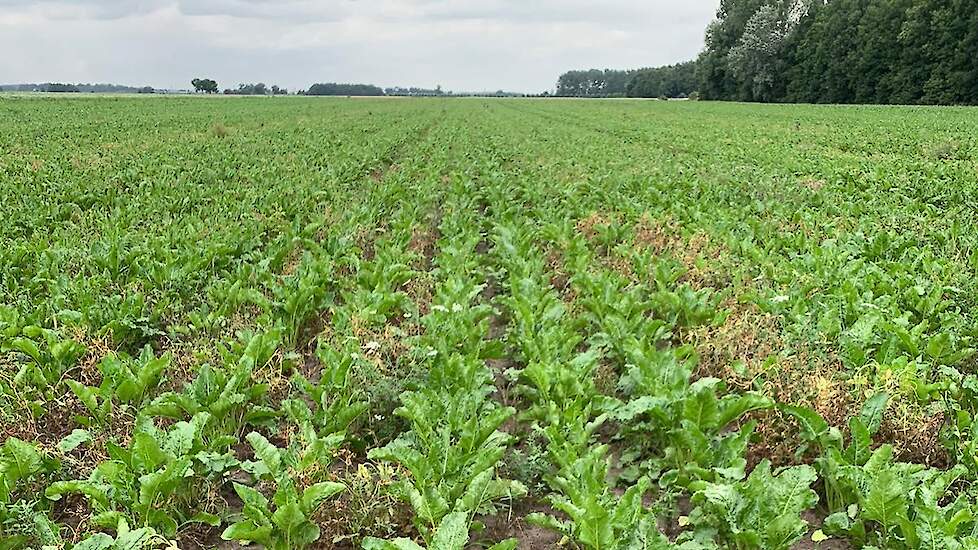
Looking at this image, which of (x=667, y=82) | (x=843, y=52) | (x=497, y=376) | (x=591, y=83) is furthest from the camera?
(x=591, y=83)

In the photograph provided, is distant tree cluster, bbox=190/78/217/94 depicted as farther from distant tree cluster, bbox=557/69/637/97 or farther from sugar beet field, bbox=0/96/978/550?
sugar beet field, bbox=0/96/978/550

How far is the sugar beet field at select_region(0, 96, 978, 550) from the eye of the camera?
3457 mm

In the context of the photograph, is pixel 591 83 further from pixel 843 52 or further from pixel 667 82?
pixel 843 52

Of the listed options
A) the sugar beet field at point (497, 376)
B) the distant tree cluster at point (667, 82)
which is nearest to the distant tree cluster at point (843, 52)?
the distant tree cluster at point (667, 82)

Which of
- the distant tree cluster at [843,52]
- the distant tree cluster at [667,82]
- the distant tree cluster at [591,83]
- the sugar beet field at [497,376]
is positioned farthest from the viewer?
the distant tree cluster at [591,83]

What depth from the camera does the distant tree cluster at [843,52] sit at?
173ft

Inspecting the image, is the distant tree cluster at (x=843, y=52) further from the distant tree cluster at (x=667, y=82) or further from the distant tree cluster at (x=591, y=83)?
the distant tree cluster at (x=591, y=83)

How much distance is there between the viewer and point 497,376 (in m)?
5.50

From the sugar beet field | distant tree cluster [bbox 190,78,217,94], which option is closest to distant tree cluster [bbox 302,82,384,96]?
distant tree cluster [bbox 190,78,217,94]

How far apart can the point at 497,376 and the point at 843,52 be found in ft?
225

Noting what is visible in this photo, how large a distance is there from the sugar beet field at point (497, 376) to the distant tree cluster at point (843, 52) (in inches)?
1998

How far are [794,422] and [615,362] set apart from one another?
4.99ft

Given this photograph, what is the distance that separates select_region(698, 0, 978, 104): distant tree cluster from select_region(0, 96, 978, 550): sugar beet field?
50.7 metres

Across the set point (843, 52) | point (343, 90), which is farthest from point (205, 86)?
point (843, 52)
